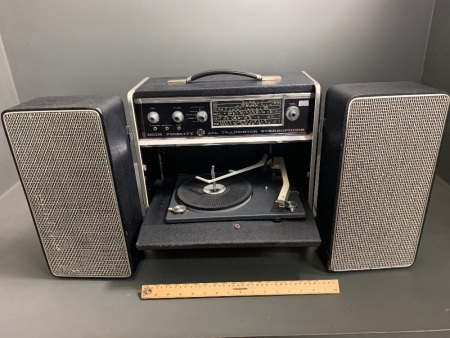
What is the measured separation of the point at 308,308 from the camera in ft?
2.49

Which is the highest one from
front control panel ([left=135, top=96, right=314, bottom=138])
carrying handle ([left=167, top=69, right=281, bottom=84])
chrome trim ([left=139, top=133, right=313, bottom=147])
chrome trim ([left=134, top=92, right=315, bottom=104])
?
carrying handle ([left=167, top=69, right=281, bottom=84])

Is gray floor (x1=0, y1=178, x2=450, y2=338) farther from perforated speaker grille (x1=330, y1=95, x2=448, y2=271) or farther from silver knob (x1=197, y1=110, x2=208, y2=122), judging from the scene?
silver knob (x1=197, y1=110, x2=208, y2=122)

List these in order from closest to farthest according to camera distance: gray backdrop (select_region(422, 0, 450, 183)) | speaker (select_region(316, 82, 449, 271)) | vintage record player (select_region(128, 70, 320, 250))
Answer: speaker (select_region(316, 82, 449, 271)), vintage record player (select_region(128, 70, 320, 250)), gray backdrop (select_region(422, 0, 450, 183))

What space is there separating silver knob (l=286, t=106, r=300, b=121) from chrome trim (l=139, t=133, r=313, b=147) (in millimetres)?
51

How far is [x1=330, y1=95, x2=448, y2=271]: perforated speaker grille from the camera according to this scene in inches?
28.0

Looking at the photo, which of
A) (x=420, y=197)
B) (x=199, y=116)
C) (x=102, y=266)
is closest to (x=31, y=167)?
(x=102, y=266)

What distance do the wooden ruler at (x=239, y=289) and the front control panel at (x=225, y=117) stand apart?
0.38m

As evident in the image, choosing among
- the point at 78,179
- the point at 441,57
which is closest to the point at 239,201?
the point at 78,179

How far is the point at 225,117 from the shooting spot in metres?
0.88

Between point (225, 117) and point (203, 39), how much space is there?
0.46m

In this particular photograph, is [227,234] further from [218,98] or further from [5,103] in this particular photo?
[5,103]

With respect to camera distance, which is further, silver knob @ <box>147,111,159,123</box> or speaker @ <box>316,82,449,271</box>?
silver knob @ <box>147,111,159,123</box>

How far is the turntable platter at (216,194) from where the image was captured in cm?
89

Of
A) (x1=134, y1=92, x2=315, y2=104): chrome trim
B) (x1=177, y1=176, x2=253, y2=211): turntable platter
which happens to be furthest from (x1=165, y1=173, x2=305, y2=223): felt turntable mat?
(x1=134, y1=92, x2=315, y2=104): chrome trim
